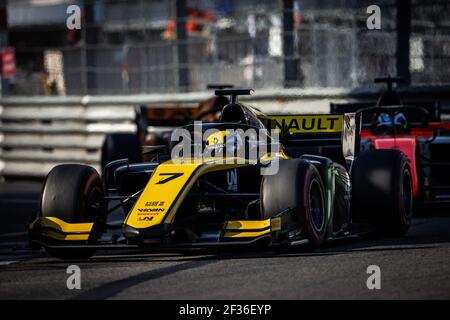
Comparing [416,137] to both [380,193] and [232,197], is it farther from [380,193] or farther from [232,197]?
[232,197]

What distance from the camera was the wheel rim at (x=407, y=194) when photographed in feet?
29.8

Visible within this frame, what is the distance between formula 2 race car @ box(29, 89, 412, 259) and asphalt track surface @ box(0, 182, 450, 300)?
152 mm

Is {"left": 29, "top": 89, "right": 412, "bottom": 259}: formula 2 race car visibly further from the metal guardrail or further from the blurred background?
the metal guardrail

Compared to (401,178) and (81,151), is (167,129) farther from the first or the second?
(401,178)

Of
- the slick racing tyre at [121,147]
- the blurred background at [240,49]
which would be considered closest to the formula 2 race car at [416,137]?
the blurred background at [240,49]

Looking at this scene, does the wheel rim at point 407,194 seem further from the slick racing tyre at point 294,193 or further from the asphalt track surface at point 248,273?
the slick racing tyre at point 294,193

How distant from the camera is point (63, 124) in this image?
17.0 m

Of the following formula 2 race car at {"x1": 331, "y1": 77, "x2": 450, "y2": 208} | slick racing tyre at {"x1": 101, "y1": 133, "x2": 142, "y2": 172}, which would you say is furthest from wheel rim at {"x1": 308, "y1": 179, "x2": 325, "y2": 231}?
slick racing tyre at {"x1": 101, "y1": 133, "x2": 142, "y2": 172}

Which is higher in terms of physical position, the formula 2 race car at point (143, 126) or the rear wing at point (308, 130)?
the rear wing at point (308, 130)

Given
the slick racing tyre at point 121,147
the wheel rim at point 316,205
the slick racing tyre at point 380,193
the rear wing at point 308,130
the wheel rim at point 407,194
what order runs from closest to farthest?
the wheel rim at point 316,205 < the slick racing tyre at point 380,193 < the wheel rim at point 407,194 < the rear wing at point 308,130 < the slick racing tyre at point 121,147

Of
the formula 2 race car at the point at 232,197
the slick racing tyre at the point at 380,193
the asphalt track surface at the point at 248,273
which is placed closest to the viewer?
the asphalt track surface at the point at 248,273

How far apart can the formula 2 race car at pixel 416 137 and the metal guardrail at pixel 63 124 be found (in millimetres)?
2594
